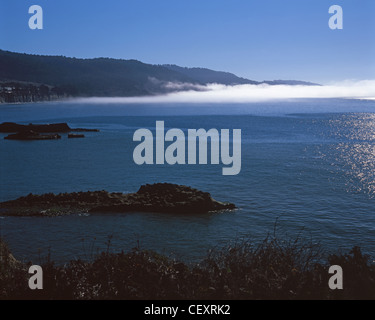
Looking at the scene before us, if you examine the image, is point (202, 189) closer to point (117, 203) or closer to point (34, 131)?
point (117, 203)

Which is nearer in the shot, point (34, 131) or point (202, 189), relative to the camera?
point (202, 189)

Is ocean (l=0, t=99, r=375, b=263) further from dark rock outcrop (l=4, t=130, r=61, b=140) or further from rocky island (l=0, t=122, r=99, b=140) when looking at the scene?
rocky island (l=0, t=122, r=99, b=140)

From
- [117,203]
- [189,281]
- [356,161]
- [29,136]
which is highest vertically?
[29,136]

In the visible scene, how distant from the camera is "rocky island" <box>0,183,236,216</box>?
35.7 meters

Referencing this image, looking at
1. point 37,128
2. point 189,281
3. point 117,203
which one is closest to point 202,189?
point 117,203

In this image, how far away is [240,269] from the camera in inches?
460

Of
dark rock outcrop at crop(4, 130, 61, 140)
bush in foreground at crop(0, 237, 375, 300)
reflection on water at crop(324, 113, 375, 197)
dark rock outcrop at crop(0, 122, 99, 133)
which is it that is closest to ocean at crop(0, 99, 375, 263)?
reflection on water at crop(324, 113, 375, 197)

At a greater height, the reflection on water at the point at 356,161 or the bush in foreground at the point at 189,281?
the bush in foreground at the point at 189,281

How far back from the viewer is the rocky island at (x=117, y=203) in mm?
35656

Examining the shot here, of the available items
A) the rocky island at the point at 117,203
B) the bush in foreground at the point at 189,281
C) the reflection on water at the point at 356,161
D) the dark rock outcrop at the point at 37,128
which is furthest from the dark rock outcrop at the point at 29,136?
the bush in foreground at the point at 189,281

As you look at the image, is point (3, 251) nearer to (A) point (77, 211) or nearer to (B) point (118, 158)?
(A) point (77, 211)

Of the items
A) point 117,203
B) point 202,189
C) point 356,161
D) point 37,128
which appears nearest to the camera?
point 117,203

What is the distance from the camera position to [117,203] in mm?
37531

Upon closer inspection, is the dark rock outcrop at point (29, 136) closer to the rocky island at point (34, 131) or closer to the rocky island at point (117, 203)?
the rocky island at point (34, 131)
